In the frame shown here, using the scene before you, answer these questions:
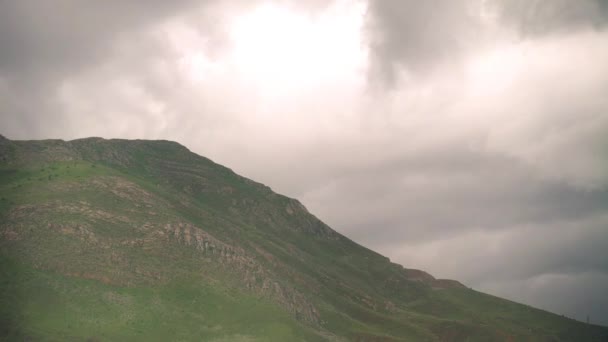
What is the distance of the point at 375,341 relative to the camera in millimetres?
140250

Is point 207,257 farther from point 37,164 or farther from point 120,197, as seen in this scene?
point 37,164

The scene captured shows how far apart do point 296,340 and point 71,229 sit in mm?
57078

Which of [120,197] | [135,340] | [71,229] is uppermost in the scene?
[120,197]

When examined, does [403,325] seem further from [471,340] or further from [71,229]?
[71,229]

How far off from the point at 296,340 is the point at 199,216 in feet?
215

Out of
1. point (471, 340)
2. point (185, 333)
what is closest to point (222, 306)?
point (185, 333)

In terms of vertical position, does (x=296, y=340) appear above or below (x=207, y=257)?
below

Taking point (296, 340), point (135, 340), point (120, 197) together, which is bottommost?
point (135, 340)

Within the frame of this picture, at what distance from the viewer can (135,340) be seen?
296ft

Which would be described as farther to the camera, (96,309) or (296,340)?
(296,340)

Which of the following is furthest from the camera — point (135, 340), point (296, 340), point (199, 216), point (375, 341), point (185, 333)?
point (199, 216)

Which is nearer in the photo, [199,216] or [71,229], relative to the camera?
[71,229]

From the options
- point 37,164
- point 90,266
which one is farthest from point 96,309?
point 37,164

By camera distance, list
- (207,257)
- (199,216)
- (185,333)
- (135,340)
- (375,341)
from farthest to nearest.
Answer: (199,216) → (375,341) → (207,257) → (185,333) → (135,340)
